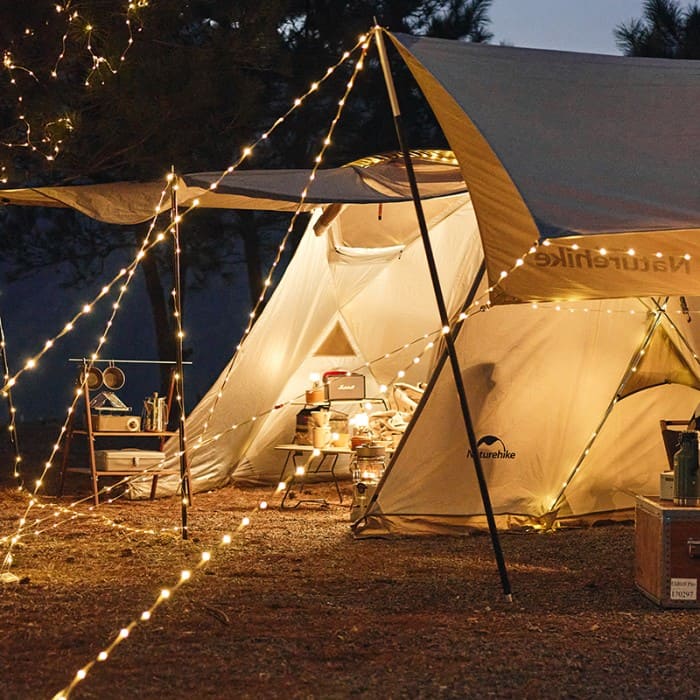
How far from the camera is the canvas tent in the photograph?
4.90 metres

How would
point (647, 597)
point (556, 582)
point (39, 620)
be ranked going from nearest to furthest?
point (39, 620)
point (647, 597)
point (556, 582)

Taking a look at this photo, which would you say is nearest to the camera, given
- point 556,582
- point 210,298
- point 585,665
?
point 585,665

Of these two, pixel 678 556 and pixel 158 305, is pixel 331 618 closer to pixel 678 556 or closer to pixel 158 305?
pixel 678 556

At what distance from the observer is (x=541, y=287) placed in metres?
5.86

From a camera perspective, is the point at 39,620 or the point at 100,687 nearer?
the point at 100,687

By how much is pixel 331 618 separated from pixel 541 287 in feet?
6.15

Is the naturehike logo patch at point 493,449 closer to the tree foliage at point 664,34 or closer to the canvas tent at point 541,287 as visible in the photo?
the canvas tent at point 541,287

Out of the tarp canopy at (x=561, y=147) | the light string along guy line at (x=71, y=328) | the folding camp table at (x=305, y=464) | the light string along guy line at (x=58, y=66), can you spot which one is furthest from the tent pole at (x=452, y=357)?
the light string along guy line at (x=58, y=66)

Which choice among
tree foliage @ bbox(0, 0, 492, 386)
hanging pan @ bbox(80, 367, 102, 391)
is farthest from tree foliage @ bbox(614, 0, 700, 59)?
hanging pan @ bbox(80, 367, 102, 391)

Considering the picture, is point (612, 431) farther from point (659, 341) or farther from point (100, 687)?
point (100, 687)

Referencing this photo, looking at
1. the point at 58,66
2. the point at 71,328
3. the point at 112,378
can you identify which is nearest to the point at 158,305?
the point at 58,66

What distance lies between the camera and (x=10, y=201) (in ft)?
24.0

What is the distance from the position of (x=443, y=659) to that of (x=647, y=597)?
4.38 ft

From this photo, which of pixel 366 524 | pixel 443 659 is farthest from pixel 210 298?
pixel 443 659
